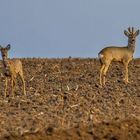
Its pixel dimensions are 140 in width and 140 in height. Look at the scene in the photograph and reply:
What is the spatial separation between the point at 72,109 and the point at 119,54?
867 cm

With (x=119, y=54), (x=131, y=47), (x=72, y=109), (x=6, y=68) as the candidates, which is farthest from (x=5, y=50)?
(x=131, y=47)

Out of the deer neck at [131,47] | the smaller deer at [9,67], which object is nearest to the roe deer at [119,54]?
the deer neck at [131,47]

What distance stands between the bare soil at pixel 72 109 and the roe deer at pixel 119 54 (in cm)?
50

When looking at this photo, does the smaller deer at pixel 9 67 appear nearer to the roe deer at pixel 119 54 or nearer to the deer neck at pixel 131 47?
the roe deer at pixel 119 54

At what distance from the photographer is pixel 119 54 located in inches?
1049

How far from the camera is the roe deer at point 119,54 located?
26.1 metres

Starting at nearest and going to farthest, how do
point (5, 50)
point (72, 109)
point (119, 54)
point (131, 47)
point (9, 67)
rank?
point (72, 109)
point (9, 67)
point (5, 50)
point (119, 54)
point (131, 47)

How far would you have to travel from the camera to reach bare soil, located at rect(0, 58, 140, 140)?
51.9 ft

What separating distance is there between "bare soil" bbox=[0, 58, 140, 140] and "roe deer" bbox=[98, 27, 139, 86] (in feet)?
1.64

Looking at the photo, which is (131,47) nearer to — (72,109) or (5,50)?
(5,50)

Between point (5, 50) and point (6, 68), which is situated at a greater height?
point (5, 50)

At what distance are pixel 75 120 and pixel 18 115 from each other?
1414 millimetres

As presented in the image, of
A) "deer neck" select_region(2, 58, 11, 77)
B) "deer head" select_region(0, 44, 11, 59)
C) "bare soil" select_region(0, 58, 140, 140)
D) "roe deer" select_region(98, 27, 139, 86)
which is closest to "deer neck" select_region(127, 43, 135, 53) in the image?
"roe deer" select_region(98, 27, 139, 86)

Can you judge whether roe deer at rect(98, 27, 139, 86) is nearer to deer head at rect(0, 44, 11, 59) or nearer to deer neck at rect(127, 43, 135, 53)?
deer neck at rect(127, 43, 135, 53)
